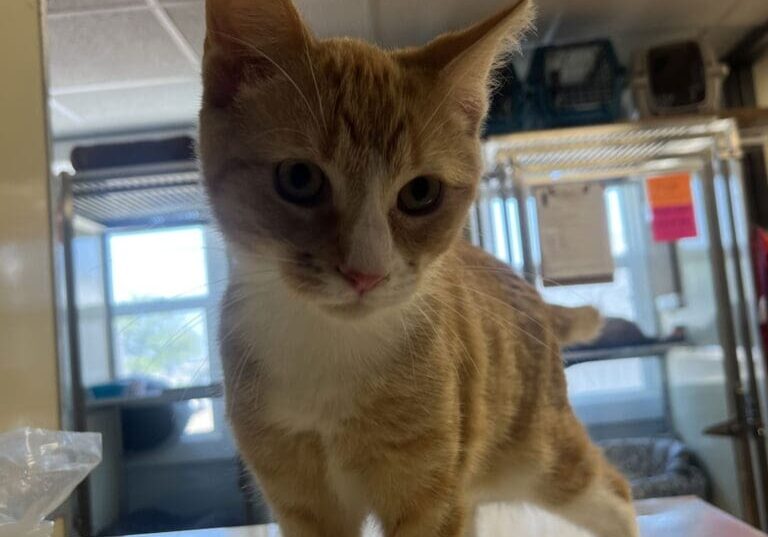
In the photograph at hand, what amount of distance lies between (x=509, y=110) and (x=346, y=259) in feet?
5.81

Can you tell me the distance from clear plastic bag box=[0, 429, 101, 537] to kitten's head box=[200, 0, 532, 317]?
0.23 m

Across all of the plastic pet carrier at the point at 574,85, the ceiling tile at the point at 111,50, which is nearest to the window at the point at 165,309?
the ceiling tile at the point at 111,50

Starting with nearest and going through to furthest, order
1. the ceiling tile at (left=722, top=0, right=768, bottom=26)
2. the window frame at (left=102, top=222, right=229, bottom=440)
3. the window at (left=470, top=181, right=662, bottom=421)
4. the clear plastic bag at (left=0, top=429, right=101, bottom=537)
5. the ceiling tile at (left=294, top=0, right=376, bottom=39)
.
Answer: the clear plastic bag at (left=0, top=429, right=101, bottom=537) → the window frame at (left=102, top=222, right=229, bottom=440) → the ceiling tile at (left=294, top=0, right=376, bottom=39) → the ceiling tile at (left=722, top=0, right=768, bottom=26) → the window at (left=470, top=181, right=662, bottom=421)

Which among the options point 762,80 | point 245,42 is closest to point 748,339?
point 762,80

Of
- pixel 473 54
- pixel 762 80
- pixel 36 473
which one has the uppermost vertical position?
pixel 762 80

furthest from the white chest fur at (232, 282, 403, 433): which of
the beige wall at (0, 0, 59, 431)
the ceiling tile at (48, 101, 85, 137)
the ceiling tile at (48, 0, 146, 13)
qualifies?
the ceiling tile at (48, 101, 85, 137)

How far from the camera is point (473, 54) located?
0.70m

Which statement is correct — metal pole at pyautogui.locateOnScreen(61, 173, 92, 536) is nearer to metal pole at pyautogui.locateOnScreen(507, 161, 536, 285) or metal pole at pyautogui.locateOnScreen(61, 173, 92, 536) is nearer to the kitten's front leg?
the kitten's front leg

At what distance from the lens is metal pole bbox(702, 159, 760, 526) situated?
2.10m

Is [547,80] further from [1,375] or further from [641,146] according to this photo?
[1,375]

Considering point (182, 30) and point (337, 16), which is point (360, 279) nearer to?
point (337, 16)

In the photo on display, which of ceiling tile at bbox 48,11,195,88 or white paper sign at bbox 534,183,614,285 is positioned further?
ceiling tile at bbox 48,11,195,88

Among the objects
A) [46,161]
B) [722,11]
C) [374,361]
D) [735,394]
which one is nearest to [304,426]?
[374,361]

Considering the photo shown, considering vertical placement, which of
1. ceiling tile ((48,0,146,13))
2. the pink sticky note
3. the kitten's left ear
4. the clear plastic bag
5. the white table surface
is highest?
ceiling tile ((48,0,146,13))
